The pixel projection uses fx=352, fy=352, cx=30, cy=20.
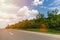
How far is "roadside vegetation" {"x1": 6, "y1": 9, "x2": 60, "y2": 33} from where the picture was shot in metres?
10.2

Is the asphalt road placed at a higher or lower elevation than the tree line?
lower

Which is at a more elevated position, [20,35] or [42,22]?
[42,22]

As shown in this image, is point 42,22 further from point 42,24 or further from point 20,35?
point 20,35

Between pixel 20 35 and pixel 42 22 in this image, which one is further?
pixel 20 35

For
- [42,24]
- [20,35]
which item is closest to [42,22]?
[42,24]

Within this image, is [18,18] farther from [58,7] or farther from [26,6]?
[58,7]

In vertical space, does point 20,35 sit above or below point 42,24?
below

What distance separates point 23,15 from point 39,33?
2.56ft

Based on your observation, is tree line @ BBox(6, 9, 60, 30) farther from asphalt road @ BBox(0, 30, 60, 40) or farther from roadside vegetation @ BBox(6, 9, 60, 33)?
asphalt road @ BBox(0, 30, 60, 40)

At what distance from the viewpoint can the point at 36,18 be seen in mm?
10188

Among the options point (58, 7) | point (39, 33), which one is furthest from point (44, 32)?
point (58, 7)

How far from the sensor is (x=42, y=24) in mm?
10219

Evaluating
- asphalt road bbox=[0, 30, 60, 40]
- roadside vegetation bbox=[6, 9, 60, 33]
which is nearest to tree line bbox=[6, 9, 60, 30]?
roadside vegetation bbox=[6, 9, 60, 33]

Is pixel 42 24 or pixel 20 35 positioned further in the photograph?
pixel 20 35
